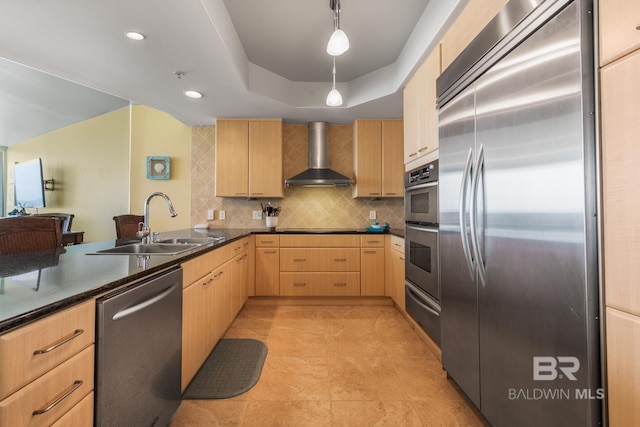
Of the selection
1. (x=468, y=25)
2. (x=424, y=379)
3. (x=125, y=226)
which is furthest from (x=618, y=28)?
(x=125, y=226)

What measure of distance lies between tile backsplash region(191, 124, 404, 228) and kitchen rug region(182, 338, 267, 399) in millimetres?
1865

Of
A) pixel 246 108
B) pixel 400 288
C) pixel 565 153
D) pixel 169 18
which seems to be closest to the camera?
pixel 565 153

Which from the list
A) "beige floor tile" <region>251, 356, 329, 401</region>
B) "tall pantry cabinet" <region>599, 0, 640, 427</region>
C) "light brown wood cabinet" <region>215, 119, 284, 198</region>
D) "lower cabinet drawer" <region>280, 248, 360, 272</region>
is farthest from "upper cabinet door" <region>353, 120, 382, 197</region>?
"tall pantry cabinet" <region>599, 0, 640, 427</region>

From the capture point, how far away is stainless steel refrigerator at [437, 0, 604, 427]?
0.84m

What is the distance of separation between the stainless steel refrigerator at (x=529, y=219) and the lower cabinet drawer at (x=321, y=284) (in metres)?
1.77

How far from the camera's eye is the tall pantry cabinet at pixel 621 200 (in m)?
0.73

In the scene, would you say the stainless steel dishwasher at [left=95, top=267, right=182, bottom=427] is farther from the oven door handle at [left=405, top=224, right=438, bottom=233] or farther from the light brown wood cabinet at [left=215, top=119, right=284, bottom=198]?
the light brown wood cabinet at [left=215, top=119, right=284, bottom=198]

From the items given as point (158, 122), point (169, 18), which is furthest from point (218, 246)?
point (158, 122)

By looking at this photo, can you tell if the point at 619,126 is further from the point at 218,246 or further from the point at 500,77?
the point at 218,246

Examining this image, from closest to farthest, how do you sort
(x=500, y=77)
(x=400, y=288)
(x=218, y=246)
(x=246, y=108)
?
1. (x=500, y=77)
2. (x=218, y=246)
3. (x=400, y=288)
4. (x=246, y=108)

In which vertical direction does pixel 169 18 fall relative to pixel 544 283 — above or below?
above

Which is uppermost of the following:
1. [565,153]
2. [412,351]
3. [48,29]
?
[48,29]

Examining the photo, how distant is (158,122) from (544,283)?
4.65 m

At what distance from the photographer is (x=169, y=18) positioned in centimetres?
173
